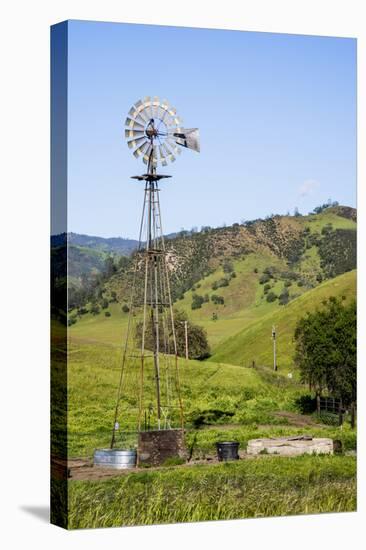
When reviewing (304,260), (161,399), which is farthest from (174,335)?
(304,260)

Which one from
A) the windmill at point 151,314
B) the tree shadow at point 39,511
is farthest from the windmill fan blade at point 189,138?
the tree shadow at point 39,511

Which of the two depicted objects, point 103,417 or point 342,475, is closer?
point 103,417

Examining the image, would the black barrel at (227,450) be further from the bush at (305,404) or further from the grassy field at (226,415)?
the bush at (305,404)

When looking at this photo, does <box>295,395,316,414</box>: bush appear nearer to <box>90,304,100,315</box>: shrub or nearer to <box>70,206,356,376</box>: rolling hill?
<box>70,206,356,376</box>: rolling hill

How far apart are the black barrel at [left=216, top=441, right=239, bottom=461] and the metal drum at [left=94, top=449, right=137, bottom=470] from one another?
4.85 ft

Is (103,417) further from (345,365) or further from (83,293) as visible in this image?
(345,365)

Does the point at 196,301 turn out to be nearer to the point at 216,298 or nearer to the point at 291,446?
the point at 216,298

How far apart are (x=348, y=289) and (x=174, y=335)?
317 cm

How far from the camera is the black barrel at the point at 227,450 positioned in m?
25.2

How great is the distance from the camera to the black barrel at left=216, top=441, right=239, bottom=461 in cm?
2519

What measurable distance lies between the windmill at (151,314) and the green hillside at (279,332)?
4.37ft

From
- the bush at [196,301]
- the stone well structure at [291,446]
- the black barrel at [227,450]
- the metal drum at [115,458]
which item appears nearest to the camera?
the metal drum at [115,458]

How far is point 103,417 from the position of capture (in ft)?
79.9

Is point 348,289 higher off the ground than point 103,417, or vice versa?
point 348,289
